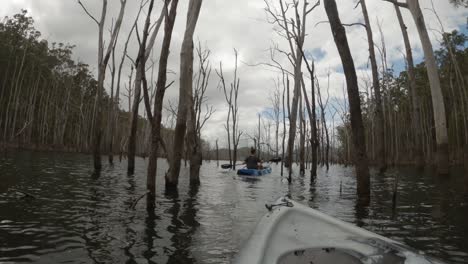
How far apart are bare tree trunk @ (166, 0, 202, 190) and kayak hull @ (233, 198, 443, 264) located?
510 centimetres

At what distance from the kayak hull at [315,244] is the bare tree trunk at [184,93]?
510 cm

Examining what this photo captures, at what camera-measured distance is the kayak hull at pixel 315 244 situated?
2.52 meters

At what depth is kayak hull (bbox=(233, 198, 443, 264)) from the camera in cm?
252

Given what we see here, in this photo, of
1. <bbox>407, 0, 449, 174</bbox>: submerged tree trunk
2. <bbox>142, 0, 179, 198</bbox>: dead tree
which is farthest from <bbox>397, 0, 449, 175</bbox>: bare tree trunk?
<bbox>142, 0, 179, 198</bbox>: dead tree

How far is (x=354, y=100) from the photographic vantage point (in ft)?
21.7

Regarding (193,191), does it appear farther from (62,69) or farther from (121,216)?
(62,69)

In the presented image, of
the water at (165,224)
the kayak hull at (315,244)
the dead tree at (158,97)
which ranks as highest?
the dead tree at (158,97)

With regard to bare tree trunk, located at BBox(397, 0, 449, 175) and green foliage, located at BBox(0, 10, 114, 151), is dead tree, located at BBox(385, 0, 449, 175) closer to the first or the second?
bare tree trunk, located at BBox(397, 0, 449, 175)

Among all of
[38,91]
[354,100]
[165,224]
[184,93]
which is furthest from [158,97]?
[38,91]

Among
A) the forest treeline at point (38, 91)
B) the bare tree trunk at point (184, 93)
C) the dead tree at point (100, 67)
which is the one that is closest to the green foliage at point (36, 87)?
the forest treeline at point (38, 91)

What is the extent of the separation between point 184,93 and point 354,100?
4.45 meters

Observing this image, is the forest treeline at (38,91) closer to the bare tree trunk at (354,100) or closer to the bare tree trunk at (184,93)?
the bare tree trunk at (184,93)

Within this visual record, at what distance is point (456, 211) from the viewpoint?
21.6 ft

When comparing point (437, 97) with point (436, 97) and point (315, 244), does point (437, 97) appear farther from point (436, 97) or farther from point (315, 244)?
point (315, 244)
